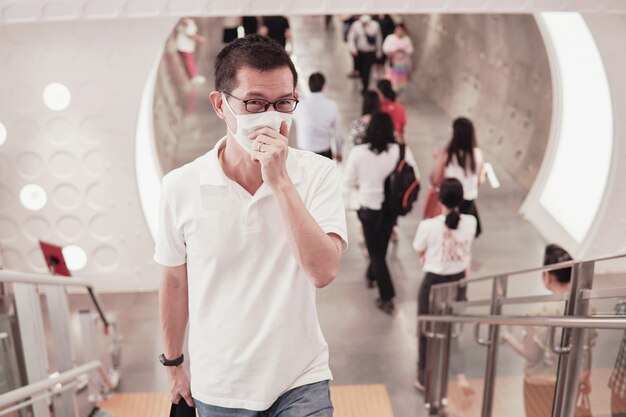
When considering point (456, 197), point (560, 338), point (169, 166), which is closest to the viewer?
point (560, 338)

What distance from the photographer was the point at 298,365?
2266 millimetres

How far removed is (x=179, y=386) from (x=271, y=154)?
0.95 meters

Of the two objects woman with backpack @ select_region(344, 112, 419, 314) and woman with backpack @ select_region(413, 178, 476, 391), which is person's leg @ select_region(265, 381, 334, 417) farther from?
woman with backpack @ select_region(344, 112, 419, 314)

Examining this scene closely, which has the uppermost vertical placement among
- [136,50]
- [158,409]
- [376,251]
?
[136,50]

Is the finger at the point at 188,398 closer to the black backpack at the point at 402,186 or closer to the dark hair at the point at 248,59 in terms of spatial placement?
the dark hair at the point at 248,59

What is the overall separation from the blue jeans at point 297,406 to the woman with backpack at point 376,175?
3.99 metres

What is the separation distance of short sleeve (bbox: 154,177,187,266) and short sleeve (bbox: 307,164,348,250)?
0.41 meters

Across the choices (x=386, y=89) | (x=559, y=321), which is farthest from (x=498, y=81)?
(x=559, y=321)

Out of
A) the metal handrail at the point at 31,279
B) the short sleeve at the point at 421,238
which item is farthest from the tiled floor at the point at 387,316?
the metal handrail at the point at 31,279

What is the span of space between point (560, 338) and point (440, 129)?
8751 millimetres

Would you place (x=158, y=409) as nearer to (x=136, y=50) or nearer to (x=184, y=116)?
(x=136, y=50)

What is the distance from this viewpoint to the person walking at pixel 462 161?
21.2 ft

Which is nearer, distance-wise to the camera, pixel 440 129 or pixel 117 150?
pixel 117 150

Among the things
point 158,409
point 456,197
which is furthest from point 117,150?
point 456,197
